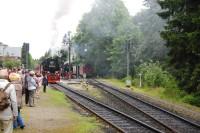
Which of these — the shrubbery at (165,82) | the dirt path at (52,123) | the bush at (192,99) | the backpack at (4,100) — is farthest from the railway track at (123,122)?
the backpack at (4,100)

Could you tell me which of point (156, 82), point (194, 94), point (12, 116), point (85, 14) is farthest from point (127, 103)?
point (85, 14)

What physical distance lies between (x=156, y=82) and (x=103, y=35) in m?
30.0

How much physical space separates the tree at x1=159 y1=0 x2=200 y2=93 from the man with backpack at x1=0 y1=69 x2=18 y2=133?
16520 millimetres

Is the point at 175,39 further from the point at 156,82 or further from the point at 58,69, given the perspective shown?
the point at 58,69

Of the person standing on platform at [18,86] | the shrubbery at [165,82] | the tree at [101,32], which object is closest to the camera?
the person standing on platform at [18,86]

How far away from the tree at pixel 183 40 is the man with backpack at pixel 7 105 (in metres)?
16.5

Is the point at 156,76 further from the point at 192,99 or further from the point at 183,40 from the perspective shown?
the point at 183,40

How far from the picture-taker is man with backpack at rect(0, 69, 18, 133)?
9.31 metres

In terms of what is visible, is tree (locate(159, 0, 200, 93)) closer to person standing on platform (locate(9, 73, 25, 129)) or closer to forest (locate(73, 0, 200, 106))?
forest (locate(73, 0, 200, 106))

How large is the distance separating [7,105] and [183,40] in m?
18.3

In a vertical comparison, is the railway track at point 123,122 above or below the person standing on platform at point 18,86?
below

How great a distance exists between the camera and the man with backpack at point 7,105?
367 inches

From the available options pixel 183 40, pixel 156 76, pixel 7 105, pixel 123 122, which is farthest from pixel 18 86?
pixel 156 76

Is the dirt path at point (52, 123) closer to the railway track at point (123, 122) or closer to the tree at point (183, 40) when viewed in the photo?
the railway track at point (123, 122)
